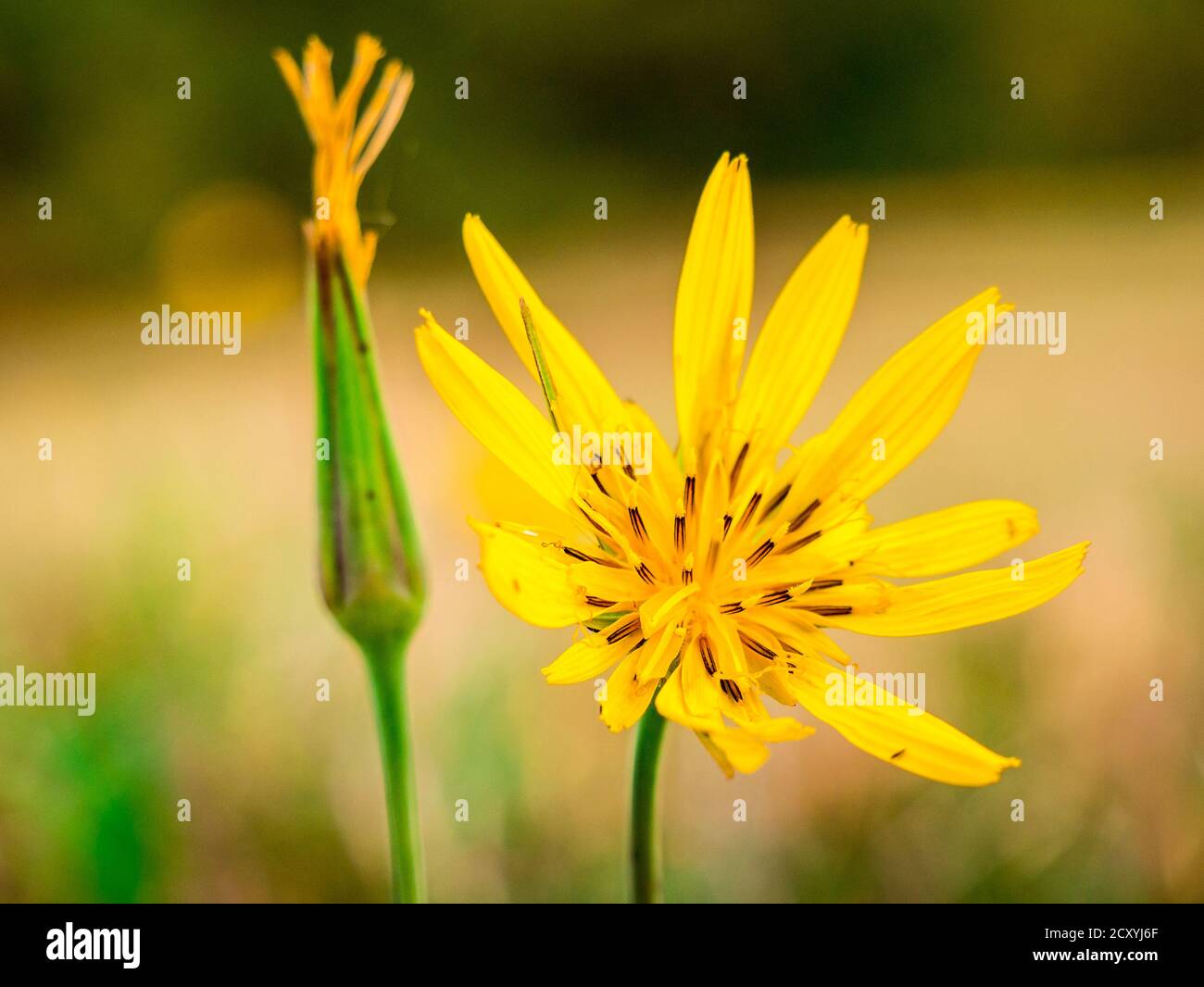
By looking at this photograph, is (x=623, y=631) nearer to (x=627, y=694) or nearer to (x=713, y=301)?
(x=627, y=694)

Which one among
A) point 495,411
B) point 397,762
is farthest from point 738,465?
point 397,762

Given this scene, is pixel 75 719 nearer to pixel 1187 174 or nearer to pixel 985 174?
pixel 985 174

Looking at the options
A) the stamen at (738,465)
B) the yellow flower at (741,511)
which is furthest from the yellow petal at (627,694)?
the stamen at (738,465)

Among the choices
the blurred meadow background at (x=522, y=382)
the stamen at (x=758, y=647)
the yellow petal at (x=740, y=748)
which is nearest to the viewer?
the yellow petal at (x=740, y=748)

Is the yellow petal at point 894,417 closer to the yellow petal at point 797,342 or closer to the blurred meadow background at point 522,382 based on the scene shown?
the yellow petal at point 797,342
